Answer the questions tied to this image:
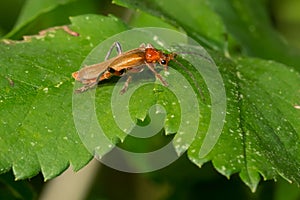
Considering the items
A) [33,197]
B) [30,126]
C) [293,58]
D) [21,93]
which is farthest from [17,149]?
[293,58]

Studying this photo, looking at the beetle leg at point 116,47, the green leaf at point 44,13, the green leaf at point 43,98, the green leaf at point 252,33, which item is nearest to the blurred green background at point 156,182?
the green leaf at point 44,13

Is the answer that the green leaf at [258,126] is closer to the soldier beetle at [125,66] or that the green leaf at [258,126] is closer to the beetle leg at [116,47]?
the soldier beetle at [125,66]

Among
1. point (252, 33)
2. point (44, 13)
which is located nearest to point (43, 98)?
point (44, 13)

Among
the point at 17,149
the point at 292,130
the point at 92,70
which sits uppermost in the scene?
the point at 292,130

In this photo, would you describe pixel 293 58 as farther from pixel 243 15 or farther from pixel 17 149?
pixel 17 149

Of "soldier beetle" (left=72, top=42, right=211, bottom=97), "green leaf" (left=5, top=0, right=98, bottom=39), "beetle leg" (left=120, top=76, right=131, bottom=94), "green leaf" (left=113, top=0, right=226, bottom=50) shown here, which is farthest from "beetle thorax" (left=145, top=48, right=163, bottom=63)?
"green leaf" (left=5, top=0, right=98, bottom=39)
